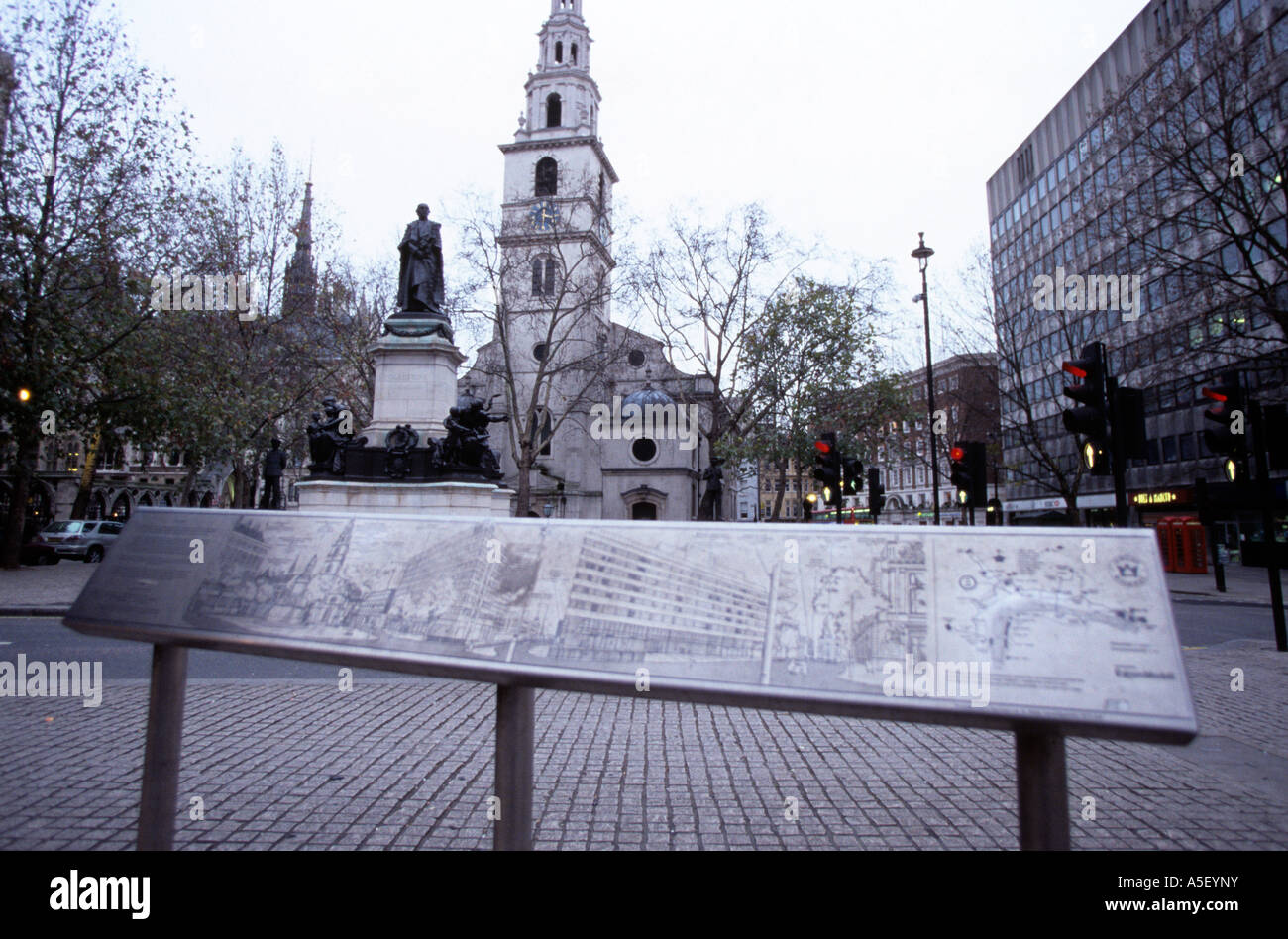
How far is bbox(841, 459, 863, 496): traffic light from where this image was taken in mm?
15078

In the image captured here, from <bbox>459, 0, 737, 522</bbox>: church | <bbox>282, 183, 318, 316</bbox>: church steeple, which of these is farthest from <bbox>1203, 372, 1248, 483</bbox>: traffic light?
<bbox>459, 0, 737, 522</bbox>: church

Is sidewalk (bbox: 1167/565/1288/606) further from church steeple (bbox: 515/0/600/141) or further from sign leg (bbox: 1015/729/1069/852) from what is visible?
church steeple (bbox: 515/0/600/141)

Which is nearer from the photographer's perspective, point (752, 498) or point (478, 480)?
point (478, 480)

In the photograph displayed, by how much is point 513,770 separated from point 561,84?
55.0 meters

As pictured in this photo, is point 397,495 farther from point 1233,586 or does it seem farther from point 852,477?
point 1233,586

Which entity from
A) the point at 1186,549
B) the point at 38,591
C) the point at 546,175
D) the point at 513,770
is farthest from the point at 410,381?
the point at 546,175

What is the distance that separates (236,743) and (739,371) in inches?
1056

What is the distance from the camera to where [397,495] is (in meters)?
12.8

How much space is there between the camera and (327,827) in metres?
3.20

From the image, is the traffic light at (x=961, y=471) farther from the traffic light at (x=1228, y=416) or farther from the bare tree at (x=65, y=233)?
the bare tree at (x=65, y=233)

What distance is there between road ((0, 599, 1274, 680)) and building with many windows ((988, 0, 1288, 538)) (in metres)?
4.74

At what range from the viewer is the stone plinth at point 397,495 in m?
12.6
